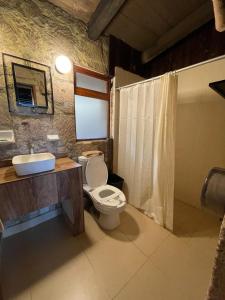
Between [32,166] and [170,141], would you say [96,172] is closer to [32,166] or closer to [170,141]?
[32,166]

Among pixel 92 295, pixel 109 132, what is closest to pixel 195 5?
pixel 109 132

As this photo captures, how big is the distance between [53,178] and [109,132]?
132 centimetres

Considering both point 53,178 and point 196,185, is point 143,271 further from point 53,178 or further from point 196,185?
point 196,185

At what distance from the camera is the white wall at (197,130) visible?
1896 millimetres

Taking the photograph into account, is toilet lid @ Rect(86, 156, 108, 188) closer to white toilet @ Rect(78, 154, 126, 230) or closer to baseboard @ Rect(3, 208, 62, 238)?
white toilet @ Rect(78, 154, 126, 230)

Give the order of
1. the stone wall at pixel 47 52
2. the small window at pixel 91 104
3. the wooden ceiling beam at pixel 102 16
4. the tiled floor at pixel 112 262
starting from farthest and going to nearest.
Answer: the small window at pixel 91 104, the wooden ceiling beam at pixel 102 16, the stone wall at pixel 47 52, the tiled floor at pixel 112 262

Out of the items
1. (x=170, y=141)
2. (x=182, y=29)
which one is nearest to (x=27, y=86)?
(x=170, y=141)

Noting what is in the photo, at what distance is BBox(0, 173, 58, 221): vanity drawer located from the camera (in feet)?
3.85

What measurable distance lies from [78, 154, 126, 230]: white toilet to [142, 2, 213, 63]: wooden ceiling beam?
6.51 feet

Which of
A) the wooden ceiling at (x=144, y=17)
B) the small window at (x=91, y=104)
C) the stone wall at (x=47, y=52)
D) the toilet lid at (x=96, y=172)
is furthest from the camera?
the small window at (x=91, y=104)

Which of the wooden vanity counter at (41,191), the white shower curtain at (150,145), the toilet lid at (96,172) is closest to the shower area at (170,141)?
the white shower curtain at (150,145)

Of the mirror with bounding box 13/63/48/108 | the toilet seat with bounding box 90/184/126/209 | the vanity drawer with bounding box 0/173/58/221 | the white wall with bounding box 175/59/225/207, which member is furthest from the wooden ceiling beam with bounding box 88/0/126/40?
the toilet seat with bounding box 90/184/126/209

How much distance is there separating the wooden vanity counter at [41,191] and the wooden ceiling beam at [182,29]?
2.28 meters

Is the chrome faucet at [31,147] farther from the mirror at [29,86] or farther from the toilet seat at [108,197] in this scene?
the toilet seat at [108,197]
